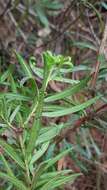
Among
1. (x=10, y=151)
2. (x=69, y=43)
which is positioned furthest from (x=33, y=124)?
(x=69, y=43)

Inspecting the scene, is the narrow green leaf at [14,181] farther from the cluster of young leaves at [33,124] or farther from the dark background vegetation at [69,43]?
the dark background vegetation at [69,43]

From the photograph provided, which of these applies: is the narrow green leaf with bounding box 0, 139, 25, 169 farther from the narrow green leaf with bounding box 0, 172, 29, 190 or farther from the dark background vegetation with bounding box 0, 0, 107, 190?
the dark background vegetation with bounding box 0, 0, 107, 190

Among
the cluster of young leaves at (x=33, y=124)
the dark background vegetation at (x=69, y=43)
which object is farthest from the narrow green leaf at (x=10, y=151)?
the dark background vegetation at (x=69, y=43)

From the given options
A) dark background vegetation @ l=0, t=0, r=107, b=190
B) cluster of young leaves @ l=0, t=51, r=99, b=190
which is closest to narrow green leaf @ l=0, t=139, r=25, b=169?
cluster of young leaves @ l=0, t=51, r=99, b=190

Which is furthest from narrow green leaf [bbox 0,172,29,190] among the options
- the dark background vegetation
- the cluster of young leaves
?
the dark background vegetation

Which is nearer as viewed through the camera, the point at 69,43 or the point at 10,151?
the point at 10,151

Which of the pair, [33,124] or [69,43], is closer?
[33,124]

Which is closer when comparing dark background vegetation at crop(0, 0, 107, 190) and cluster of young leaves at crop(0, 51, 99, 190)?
cluster of young leaves at crop(0, 51, 99, 190)

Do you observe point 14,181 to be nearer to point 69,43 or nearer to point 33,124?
point 33,124

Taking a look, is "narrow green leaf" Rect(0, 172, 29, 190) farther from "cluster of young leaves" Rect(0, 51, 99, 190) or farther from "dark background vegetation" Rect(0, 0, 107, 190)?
"dark background vegetation" Rect(0, 0, 107, 190)

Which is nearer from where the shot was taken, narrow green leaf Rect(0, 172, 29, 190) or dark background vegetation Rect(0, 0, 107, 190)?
narrow green leaf Rect(0, 172, 29, 190)

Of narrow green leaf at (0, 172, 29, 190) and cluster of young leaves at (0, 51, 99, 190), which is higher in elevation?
cluster of young leaves at (0, 51, 99, 190)

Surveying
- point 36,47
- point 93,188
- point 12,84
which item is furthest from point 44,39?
point 12,84

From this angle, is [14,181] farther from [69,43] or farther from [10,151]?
[69,43]
